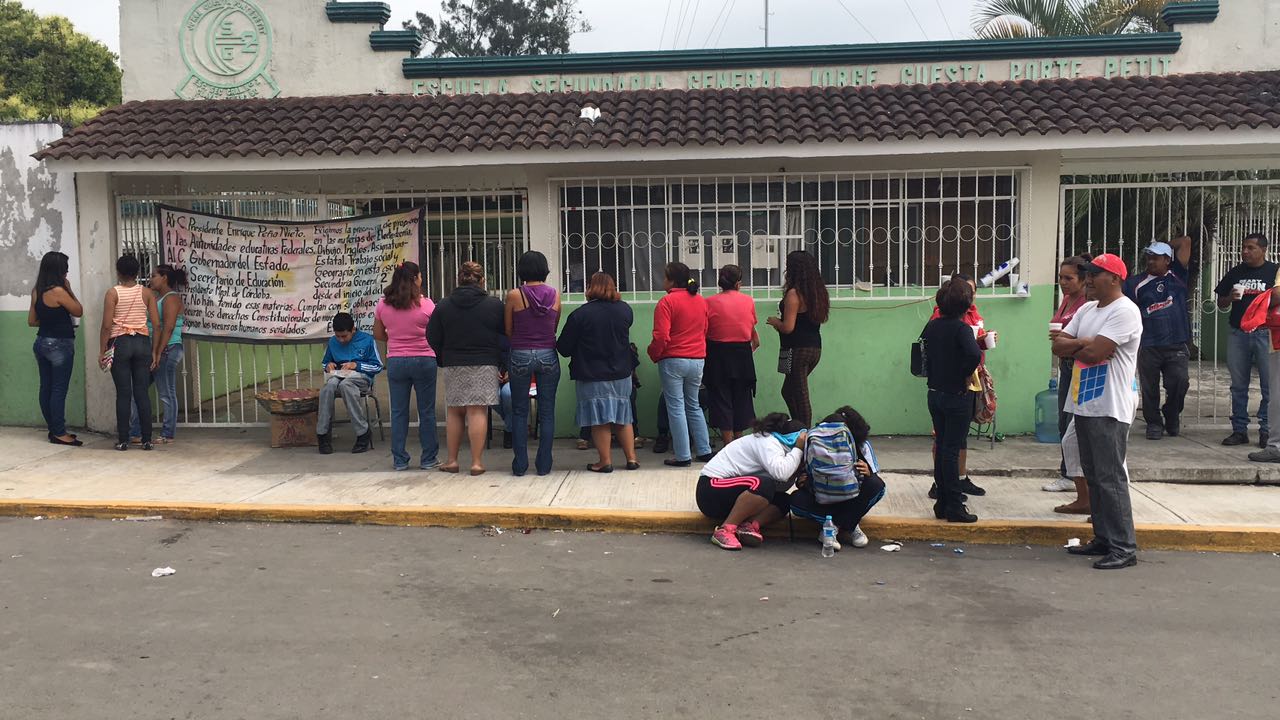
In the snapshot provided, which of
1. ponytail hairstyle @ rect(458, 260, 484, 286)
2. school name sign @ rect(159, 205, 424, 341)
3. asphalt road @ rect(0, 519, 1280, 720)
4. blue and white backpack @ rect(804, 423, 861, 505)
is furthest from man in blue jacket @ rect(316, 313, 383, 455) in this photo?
blue and white backpack @ rect(804, 423, 861, 505)

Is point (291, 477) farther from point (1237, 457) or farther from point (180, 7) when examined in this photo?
point (1237, 457)

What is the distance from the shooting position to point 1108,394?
20.2 feet

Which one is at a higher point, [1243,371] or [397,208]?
[397,208]

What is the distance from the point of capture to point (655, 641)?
4891mm

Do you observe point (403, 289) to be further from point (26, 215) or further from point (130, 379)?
point (26, 215)

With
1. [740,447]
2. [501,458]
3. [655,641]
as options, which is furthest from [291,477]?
[655,641]

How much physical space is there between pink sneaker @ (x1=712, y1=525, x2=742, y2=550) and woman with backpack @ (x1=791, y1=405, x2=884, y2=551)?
393 millimetres

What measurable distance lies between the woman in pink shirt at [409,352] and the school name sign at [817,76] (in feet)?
10.2

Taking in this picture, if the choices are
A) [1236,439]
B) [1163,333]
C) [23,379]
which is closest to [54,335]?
[23,379]

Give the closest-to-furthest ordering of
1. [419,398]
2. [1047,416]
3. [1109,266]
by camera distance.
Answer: [1109,266] < [419,398] < [1047,416]

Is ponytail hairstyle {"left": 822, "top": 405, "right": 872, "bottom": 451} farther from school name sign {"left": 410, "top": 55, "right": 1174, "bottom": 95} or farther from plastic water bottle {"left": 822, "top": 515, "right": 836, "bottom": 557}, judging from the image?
school name sign {"left": 410, "top": 55, "right": 1174, "bottom": 95}

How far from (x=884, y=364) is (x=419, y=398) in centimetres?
411

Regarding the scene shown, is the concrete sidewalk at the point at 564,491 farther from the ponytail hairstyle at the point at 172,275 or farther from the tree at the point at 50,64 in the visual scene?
the tree at the point at 50,64

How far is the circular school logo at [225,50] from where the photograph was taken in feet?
36.0
